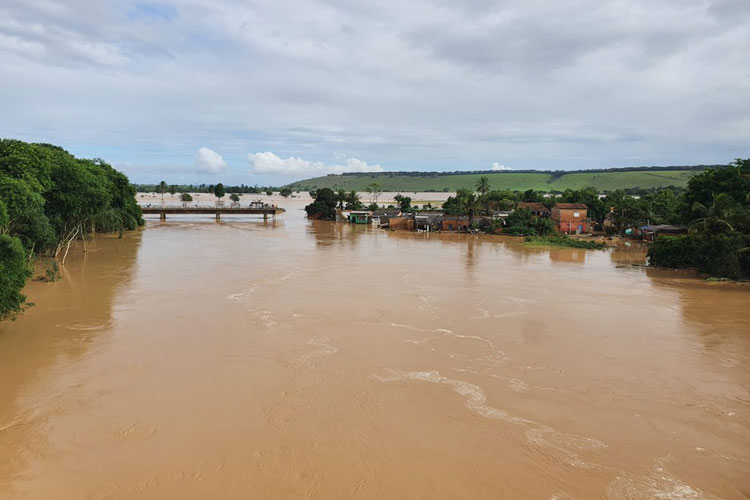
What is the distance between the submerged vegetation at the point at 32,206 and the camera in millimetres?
17906

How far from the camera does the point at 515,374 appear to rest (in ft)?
55.0

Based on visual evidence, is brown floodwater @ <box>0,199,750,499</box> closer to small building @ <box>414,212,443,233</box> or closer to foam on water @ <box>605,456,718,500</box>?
foam on water @ <box>605,456,718,500</box>

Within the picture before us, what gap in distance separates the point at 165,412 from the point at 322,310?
11815mm

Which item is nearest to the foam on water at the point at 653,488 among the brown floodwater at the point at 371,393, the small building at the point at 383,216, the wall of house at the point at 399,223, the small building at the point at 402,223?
the brown floodwater at the point at 371,393

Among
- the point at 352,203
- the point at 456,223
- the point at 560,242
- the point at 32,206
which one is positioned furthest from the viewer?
the point at 352,203

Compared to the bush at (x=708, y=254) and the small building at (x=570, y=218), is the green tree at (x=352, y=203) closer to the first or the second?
the small building at (x=570, y=218)

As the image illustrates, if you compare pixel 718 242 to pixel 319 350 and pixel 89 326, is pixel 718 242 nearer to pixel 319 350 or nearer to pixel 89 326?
pixel 319 350

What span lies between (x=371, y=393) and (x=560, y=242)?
49.1 meters

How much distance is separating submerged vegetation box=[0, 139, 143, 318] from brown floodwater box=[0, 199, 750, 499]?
231 cm

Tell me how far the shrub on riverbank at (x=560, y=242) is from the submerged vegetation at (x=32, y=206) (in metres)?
43.8

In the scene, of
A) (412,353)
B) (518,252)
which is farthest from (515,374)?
(518,252)

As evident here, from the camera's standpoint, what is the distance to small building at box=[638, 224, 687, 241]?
2134 inches

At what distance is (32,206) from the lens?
81.6 feet

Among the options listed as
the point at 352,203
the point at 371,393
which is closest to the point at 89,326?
the point at 371,393
